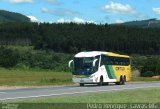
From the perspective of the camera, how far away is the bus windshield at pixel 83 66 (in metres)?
46.1

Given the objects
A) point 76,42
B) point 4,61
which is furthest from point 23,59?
point 76,42

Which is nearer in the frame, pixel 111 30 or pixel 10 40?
pixel 111 30

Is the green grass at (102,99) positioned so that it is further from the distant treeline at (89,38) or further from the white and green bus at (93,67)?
the distant treeline at (89,38)

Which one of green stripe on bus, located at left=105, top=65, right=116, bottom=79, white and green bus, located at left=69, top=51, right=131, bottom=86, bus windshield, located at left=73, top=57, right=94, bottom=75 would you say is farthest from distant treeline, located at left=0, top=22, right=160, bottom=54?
bus windshield, located at left=73, top=57, right=94, bottom=75

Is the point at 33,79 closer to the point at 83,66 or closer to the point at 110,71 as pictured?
the point at 110,71

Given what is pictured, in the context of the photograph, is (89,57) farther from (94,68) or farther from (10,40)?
(10,40)

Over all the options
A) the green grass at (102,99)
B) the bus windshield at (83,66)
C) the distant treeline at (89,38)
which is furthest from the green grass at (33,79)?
the distant treeline at (89,38)

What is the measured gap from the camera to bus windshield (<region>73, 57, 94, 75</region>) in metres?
46.1

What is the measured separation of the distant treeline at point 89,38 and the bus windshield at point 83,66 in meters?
108

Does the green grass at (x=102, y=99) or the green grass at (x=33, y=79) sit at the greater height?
the green grass at (x=102, y=99)

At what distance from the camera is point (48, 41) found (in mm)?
162875

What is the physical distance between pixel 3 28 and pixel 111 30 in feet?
143

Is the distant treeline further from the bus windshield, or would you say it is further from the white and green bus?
the bus windshield

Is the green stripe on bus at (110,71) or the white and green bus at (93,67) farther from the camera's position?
the green stripe on bus at (110,71)
